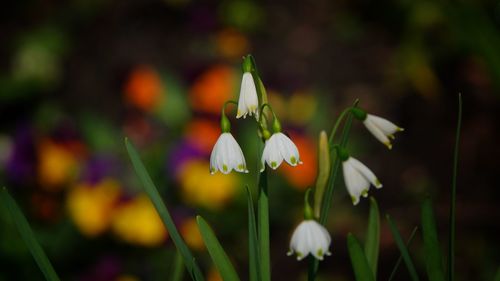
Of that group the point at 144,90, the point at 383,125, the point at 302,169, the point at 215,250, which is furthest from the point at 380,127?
the point at 144,90

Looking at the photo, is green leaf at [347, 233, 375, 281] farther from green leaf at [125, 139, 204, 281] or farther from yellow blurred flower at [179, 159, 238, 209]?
yellow blurred flower at [179, 159, 238, 209]

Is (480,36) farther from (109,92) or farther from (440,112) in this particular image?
(109,92)

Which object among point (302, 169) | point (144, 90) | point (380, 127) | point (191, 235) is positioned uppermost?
point (144, 90)

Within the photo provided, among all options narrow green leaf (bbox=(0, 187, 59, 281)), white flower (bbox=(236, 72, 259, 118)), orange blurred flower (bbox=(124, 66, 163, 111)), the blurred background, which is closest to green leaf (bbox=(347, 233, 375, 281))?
white flower (bbox=(236, 72, 259, 118))

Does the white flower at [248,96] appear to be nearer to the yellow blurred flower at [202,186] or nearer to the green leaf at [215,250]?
the green leaf at [215,250]

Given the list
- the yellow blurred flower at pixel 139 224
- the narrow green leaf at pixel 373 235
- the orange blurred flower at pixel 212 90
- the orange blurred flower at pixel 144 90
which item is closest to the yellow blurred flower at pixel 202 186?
the yellow blurred flower at pixel 139 224

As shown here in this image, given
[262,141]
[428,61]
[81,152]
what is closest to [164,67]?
[81,152]

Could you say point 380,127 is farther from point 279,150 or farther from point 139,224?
point 139,224
